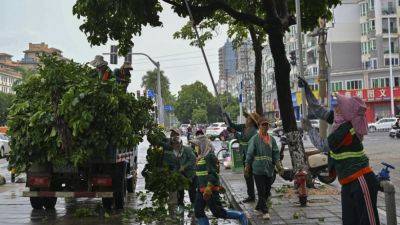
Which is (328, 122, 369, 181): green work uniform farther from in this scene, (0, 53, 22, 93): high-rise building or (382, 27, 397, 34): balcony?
(0, 53, 22, 93): high-rise building

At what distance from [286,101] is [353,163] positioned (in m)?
6.54

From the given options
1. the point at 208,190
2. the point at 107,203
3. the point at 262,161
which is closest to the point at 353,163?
the point at 208,190

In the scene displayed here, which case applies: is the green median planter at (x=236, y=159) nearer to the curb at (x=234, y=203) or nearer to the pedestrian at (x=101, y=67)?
the curb at (x=234, y=203)

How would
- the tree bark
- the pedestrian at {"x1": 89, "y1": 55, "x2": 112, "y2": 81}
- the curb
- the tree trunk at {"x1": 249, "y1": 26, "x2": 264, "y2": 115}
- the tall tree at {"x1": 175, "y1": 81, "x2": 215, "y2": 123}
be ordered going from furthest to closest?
the tall tree at {"x1": 175, "y1": 81, "x2": 215, "y2": 123}, the tree trunk at {"x1": 249, "y1": 26, "x2": 264, "y2": 115}, the tree bark, the pedestrian at {"x1": 89, "y1": 55, "x2": 112, "y2": 81}, the curb

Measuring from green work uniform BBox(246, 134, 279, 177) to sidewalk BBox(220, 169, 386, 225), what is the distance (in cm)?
77

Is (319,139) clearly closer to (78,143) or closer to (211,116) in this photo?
(78,143)

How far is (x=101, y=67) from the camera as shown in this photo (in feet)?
38.5

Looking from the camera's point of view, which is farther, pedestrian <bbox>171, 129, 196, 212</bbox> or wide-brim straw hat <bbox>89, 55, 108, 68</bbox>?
wide-brim straw hat <bbox>89, 55, 108, 68</bbox>

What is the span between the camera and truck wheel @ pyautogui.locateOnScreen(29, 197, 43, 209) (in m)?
11.7

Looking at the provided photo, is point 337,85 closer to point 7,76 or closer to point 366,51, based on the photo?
point 366,51

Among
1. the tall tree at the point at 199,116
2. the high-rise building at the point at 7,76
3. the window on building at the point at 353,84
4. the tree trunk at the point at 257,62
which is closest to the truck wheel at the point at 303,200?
the tree trunk at the point at 257,62

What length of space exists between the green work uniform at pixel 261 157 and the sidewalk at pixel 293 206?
2.54 ft

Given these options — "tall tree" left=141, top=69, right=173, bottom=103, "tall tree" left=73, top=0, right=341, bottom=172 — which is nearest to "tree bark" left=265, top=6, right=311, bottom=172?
"tall tree" left=73, top=0, right=341, bottom=172

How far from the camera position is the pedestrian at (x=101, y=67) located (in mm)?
11594
